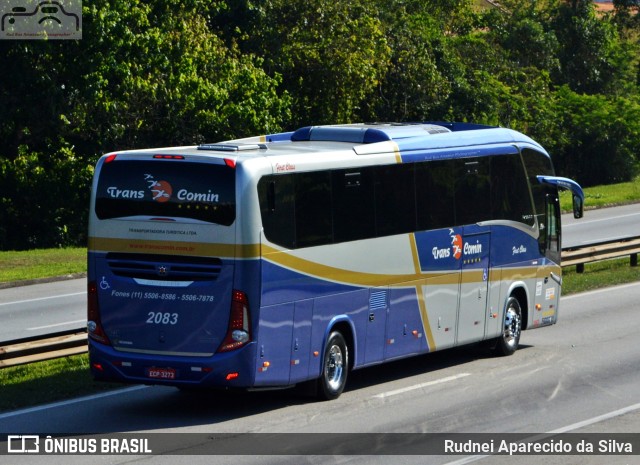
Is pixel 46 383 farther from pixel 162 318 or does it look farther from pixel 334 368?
pixel 334 368

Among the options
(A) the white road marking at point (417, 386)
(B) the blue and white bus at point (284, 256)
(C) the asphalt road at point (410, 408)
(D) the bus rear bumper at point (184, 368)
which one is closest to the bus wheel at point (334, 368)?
(B) the blue and white bus at point (284, 256)

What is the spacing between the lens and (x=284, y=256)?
1358 centimetres

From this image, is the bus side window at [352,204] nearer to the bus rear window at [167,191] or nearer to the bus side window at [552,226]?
the bus rear window at [167,191]

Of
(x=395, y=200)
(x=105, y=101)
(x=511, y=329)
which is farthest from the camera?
(x=105, y=101)

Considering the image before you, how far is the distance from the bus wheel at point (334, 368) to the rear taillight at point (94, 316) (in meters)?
2.53

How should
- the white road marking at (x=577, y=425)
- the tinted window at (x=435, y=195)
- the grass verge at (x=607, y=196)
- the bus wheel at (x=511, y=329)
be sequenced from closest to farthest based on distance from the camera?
the white road marking at (x=577, y=425)
the tinted window at (x=435, y=195)
the bus wheel at (x=511, y=329)
the grass verge at (x=607, y=196)

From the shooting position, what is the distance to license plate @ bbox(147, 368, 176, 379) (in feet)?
43.5

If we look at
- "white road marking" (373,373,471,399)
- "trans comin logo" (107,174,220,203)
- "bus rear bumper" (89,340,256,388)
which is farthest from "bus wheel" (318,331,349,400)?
"trans comin logo" (107,174,220,203)

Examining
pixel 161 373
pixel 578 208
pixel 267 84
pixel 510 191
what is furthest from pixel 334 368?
pixel 267 84

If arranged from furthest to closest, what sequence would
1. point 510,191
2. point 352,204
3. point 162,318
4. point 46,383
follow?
point 510,191 → point 46,383 → point 352,204 → point 162,318

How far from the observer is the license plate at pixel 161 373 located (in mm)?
13250

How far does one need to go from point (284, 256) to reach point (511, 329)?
5.95 metres

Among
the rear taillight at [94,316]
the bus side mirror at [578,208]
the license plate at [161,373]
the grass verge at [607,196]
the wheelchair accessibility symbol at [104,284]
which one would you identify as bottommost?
the grass verge at [607,196]

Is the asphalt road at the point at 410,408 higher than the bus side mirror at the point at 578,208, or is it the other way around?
the bus side mirror at the point at 578,208
